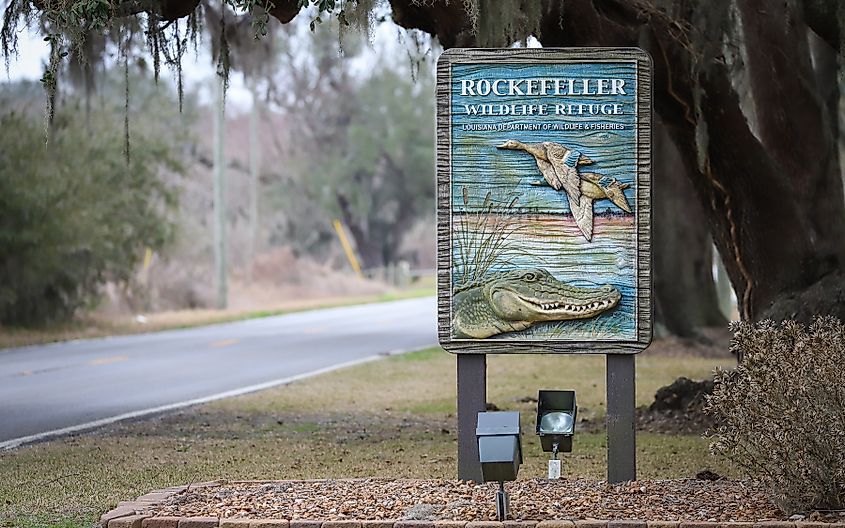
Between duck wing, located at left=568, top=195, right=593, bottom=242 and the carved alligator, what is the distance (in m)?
0.35

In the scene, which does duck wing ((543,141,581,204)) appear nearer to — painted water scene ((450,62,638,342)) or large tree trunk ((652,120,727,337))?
painted water scene ((450,62,638,342))

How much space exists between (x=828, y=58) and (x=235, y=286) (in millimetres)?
31425

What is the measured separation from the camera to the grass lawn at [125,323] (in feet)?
84.2

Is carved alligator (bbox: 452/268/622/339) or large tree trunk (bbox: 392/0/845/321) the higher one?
large tree trunk (bbox: 392/0/845/321)

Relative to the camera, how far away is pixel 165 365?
66.4 feet

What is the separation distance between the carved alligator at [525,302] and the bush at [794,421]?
100 centimetres

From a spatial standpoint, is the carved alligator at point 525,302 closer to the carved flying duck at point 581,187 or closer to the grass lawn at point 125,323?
the carved flying duck at point 581,187

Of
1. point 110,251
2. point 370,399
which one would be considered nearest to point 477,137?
point 370,399

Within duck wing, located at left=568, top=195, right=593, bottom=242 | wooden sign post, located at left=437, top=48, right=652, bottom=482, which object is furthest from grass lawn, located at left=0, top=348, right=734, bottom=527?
duck wing, located at left=568, top=195, right=593, bottom=242

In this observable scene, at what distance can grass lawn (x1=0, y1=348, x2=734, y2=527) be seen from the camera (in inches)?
360

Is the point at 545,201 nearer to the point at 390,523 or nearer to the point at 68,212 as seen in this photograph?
the point at 390,523

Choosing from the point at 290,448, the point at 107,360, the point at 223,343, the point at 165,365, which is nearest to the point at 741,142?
the point at 290,448

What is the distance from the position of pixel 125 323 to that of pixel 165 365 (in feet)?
35.1

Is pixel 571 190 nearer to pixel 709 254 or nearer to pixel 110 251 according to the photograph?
pixel 709 254
